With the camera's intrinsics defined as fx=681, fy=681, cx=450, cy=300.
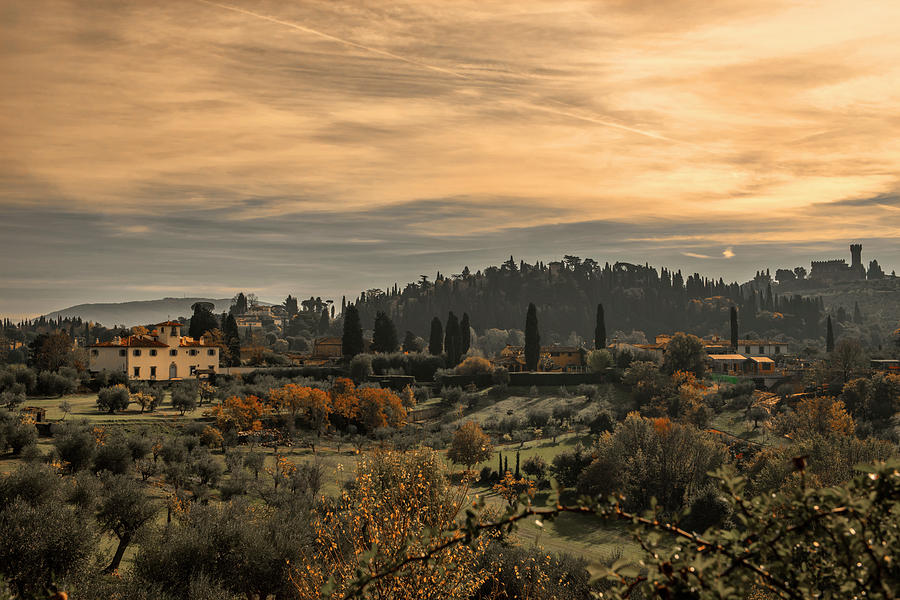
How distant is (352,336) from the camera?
309 feet

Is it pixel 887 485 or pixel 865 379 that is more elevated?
pixel 887 485

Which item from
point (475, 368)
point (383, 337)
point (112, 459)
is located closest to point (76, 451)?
point (112, 459)

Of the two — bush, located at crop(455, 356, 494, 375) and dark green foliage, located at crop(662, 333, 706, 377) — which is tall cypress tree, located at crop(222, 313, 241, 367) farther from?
dark green foliage, located at crop(662, 333, 706, 377)

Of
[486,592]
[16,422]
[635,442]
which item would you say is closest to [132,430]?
[16,422]

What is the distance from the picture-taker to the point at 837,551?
3930 millimetres

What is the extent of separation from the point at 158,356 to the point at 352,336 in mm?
27011

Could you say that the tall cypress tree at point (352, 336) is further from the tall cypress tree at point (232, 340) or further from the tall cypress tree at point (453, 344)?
the tall cypress tree at point (232, 340)

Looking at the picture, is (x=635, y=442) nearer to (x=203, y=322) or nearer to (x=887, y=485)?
(x=887, y=485)

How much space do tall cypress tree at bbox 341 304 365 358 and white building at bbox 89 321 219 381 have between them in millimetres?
18419

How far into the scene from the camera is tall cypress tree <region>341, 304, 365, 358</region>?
93438mm

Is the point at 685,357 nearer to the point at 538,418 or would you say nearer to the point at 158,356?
the point at 538,418

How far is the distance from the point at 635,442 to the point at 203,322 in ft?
217

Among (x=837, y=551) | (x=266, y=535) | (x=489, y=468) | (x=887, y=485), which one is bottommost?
(x=489, y=468)

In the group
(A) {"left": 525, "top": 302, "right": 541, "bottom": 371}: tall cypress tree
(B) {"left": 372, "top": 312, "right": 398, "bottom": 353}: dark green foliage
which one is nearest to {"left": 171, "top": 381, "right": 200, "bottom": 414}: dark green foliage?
(B) {"left": 372, "top": 312, "right": 398, "bottom": 353}: dark green foliage
